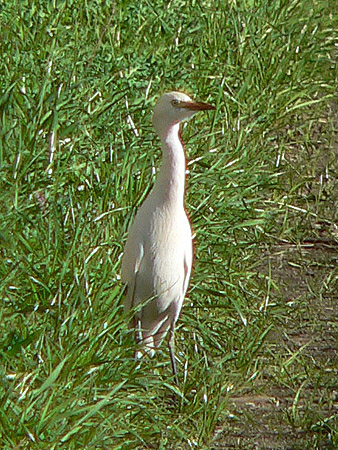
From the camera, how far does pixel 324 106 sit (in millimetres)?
7082

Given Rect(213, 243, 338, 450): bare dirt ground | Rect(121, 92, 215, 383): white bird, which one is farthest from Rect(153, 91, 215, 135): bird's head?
Rect(213, 243, 338, 450): bare dirt ground

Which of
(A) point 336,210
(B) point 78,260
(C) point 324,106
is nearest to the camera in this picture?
(B) point 78,260

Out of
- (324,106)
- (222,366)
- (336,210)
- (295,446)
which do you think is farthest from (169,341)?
(324,106)

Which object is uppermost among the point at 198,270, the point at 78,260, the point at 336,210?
the point at 78,260

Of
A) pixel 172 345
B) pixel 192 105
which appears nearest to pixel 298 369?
pixel 172 345

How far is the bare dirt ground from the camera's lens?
14.4 ft

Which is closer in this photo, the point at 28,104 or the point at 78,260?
the point at 78,260

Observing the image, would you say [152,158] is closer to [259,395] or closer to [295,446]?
[259,395]

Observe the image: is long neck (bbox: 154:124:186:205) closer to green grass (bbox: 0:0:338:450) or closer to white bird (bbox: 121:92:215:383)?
white bird (bbox: 121:92:215:383)

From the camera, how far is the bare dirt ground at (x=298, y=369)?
14.4 ft

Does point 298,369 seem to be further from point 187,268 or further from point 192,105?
point 192,105

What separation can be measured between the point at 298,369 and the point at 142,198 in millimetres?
872

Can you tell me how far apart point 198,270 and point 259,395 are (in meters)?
0.63

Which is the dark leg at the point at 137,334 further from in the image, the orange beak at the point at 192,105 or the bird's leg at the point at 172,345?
the orange beak at the point at 192,105
